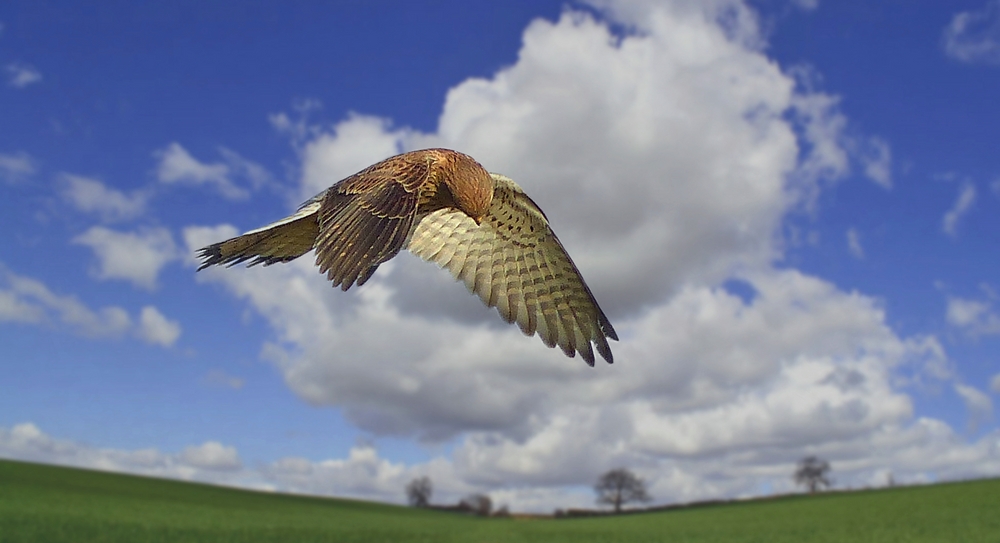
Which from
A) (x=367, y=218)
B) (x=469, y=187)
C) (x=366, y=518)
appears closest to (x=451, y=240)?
(x=469, y=187)

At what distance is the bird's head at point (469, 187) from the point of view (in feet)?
10.2

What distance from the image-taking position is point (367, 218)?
2682 mm

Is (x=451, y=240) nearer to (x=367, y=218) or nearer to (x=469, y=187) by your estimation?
(x=469, y=187)

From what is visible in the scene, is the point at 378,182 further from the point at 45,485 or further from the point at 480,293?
the point at 45,485

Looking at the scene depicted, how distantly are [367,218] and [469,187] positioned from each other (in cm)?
59

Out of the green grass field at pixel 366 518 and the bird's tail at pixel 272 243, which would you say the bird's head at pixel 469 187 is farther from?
the green grass field at pixel 366 518

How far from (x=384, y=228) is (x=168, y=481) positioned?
8200 centimetres

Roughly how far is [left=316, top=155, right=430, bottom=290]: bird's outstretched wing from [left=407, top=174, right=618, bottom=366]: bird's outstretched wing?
718 mm

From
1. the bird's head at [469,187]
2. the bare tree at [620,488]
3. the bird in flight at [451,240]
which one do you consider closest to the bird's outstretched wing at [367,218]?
the bird in flight at [451,240]

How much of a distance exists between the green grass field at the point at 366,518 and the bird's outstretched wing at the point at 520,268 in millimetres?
32538

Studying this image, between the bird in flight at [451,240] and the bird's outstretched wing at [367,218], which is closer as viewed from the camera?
the bird's outstretched wing at [367,218]

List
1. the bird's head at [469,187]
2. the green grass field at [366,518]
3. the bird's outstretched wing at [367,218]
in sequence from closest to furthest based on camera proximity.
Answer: the bird's outstretched wing at [367,218] → the bird's head at [469,187] → the green grass field at [366,518]

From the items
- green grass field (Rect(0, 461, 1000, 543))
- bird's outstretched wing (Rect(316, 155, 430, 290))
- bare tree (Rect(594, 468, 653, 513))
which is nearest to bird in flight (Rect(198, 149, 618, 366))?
bird's outstretched wing (Rect(316, 155, 430, 290))

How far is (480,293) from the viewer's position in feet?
13.0
